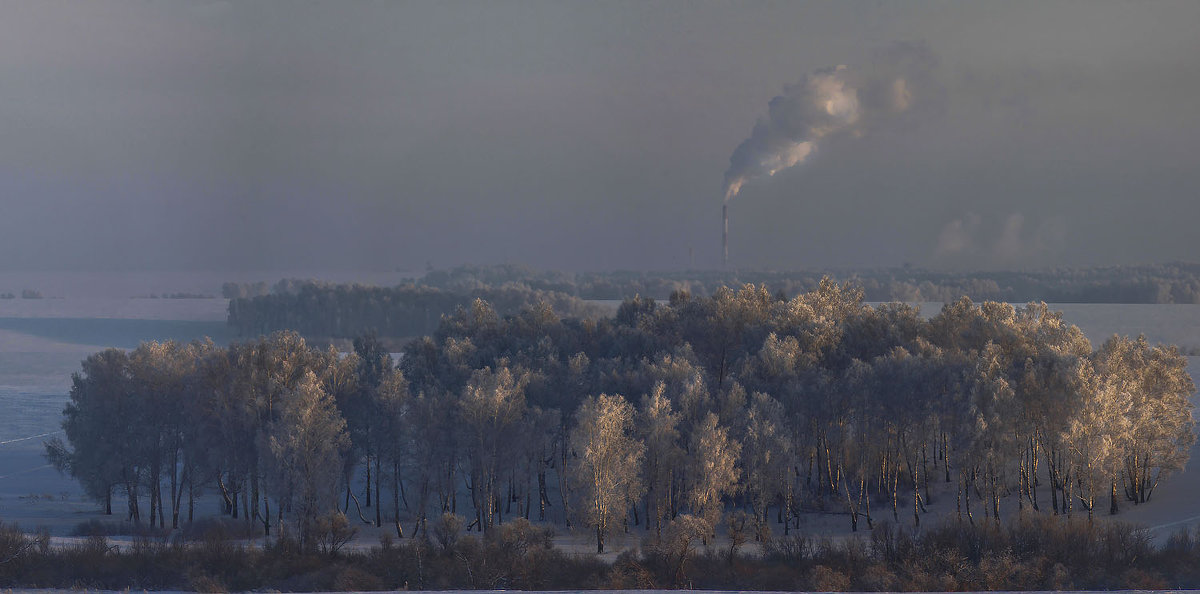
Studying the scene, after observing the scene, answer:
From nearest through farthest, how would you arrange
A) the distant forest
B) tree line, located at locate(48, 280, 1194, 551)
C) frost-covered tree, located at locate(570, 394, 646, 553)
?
frost-covered tree, located at locate(570, 394, 646, 553) → tree line, located at locate(48, 280, 1194, 551) → the distant forest

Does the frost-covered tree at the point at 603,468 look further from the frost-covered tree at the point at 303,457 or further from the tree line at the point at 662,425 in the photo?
the frost-covered tree at the point at 303,457

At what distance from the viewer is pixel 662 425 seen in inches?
1245

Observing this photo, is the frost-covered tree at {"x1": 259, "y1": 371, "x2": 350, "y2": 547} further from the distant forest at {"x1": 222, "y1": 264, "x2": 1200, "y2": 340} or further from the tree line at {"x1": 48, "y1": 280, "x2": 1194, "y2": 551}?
the distant forest at {"x1": 222, "y1": 264, "x2": 1200, "y2": 340}

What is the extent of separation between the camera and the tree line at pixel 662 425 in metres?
31.4

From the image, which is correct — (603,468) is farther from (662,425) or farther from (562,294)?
(562,294)

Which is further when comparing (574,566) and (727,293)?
(727,293)

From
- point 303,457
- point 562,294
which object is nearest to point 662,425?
point 303,457

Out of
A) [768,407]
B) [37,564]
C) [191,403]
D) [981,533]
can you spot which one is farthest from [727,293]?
[37,564]

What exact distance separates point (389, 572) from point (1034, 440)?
72.3 feet

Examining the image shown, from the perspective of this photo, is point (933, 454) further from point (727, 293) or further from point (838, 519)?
point (727, 293)

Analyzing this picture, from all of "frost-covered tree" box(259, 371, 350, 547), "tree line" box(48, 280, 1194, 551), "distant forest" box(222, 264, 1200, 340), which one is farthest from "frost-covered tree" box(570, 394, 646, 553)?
"distant forest" box(222, 264, 1200, 340)

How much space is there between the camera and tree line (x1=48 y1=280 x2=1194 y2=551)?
31359 mm

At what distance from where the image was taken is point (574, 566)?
2538cm

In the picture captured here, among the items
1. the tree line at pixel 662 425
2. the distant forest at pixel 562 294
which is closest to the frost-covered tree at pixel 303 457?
the tree line at pixel 662 425
